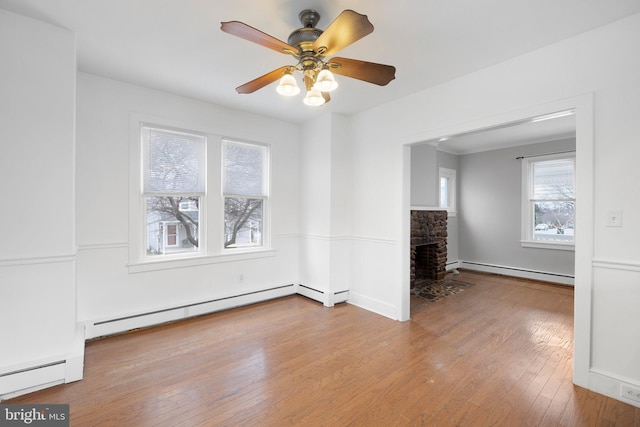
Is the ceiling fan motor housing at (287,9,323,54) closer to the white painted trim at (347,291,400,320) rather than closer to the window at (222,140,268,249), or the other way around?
the window at (222,140,268,249)

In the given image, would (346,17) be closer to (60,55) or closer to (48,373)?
(60,55)

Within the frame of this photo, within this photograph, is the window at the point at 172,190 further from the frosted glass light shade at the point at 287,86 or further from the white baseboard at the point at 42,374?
the frosted glass light shade at the point at 287,86

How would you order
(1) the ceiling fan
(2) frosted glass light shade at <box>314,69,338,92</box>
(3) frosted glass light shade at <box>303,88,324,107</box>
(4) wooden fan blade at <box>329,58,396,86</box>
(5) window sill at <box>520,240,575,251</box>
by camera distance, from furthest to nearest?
(5) window sill at <box>520,240,575,251</box> → (3) frosted glass light shade at <box>303,88,324,107</box> → (4) wooden fan blade at <box>329,58,396,86</box> → (2) frosted glass light shade at <box>314,69,338,92</box> → (1) the ceiling fan

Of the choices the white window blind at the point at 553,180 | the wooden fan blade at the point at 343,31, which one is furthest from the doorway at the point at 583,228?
the white window blind at the point at 553,180

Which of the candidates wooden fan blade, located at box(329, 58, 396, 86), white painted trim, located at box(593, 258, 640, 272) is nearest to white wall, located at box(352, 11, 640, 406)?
white painted trim, located at box(593, 258, 640, 272)

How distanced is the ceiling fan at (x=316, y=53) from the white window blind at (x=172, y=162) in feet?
5.94

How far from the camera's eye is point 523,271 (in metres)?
5.67

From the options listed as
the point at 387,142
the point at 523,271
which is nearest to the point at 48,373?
the point at 387,142

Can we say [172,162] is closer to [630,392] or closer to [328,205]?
[328,205]

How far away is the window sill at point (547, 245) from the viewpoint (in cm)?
515

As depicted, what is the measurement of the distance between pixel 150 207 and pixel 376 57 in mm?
2908

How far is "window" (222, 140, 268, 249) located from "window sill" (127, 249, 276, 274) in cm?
15

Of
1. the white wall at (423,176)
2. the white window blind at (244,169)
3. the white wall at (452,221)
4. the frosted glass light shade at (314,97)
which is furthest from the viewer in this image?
the white wall at (452,221)

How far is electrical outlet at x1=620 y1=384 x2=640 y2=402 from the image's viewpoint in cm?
199
